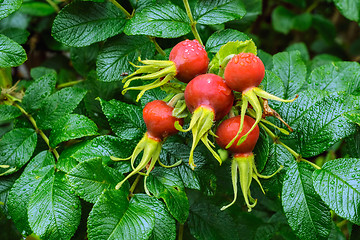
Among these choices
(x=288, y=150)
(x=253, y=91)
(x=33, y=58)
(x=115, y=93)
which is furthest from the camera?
(x=33, y=58)

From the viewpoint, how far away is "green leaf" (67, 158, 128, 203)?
3.47ft

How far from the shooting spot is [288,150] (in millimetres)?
1229

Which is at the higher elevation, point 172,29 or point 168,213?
point 172,29

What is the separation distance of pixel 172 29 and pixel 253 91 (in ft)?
1.40

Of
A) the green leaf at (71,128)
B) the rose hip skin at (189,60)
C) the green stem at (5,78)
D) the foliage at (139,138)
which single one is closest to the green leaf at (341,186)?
the foliage at (139,138)

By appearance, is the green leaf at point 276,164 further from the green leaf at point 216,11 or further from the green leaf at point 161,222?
the green leaf at point 216,11

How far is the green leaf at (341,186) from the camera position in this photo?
102 cm

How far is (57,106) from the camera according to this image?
1.39m

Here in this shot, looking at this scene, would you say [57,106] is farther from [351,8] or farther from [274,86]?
[351,8]

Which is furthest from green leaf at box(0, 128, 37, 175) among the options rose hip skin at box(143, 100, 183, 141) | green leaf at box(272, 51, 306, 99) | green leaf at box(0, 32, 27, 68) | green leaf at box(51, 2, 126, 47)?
green leaf at box(272, 51, 306, 99)

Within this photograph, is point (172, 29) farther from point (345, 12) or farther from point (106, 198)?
point (345, 12)

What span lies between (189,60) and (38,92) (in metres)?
0.72

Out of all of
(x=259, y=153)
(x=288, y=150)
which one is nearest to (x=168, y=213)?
(x=259, y=153)

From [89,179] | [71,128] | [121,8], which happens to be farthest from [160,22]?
[89,179]
